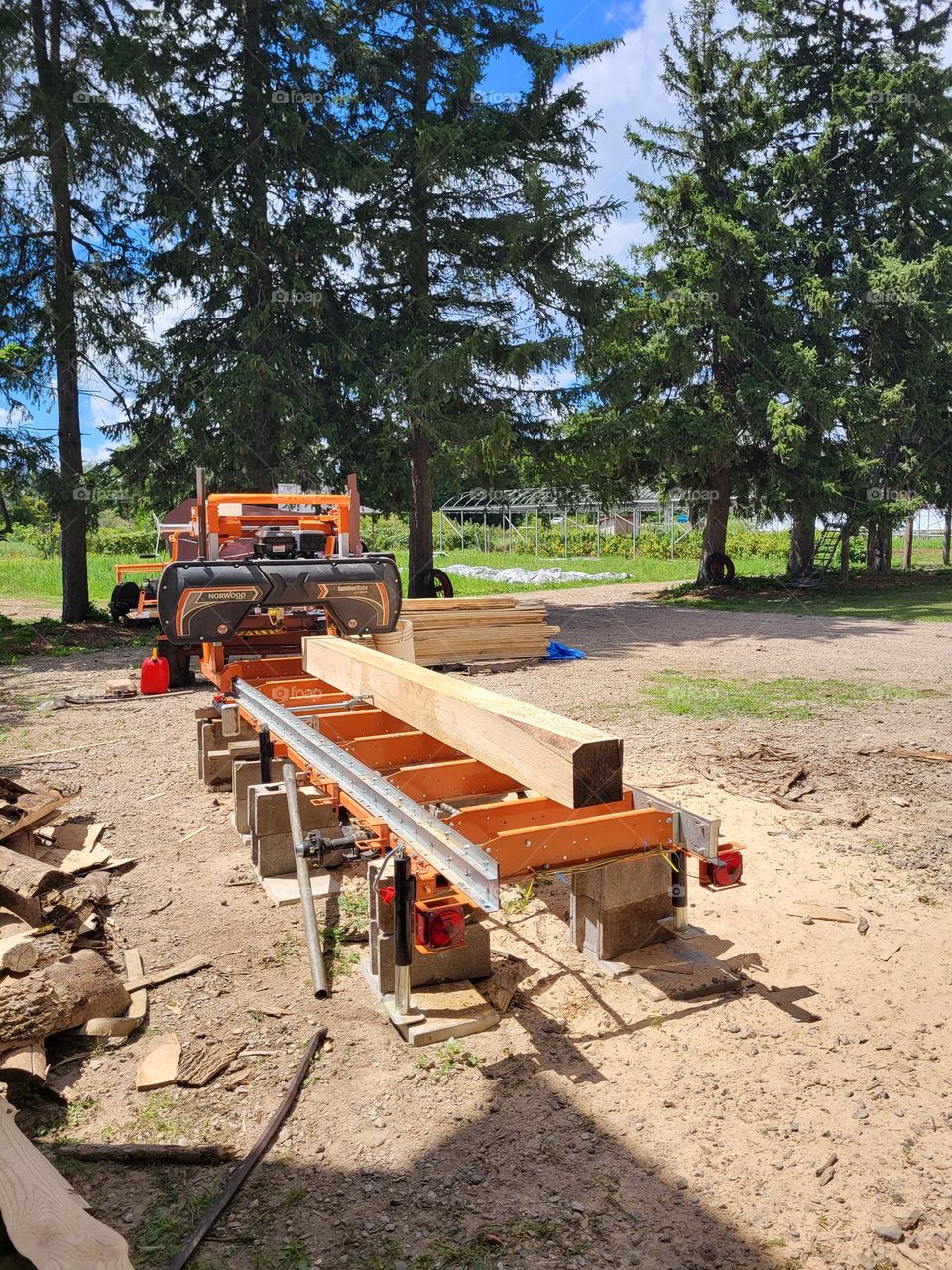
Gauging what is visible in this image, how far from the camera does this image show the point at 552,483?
20.8m

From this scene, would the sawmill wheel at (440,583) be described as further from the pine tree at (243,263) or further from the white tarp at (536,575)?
the white tarp at (536,575)

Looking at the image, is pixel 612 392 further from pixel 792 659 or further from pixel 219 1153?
pixel 219 1153

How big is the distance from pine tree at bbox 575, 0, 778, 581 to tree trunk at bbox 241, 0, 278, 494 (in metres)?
9.62

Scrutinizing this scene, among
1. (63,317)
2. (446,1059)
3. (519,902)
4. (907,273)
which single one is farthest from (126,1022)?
(907,273)

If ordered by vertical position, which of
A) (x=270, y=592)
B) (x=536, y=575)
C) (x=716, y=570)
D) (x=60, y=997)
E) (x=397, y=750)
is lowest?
(x=60, y=997)

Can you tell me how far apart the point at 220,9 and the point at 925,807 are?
20.9m

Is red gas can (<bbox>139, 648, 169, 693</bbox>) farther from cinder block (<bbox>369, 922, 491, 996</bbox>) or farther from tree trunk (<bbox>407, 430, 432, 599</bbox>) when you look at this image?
tree trunk (<bbox>407, 430, 432, 599</bbox>)

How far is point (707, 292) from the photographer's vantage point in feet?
80.5

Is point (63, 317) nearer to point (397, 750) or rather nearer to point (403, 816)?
point (397, 750)

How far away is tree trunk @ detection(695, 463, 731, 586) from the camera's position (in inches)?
1017

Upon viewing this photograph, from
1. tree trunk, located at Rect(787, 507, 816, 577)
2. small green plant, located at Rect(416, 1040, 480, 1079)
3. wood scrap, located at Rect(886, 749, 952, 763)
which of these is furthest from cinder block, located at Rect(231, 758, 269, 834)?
tree trunk, located at Rect(787, 507, 816, 577)

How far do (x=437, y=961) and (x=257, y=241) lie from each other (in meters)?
17.6

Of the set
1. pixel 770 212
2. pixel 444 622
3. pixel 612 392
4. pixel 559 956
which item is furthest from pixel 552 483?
pixel 559 956

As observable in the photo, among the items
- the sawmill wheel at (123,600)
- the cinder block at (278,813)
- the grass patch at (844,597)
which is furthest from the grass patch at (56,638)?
the grass patch at (844,597)
